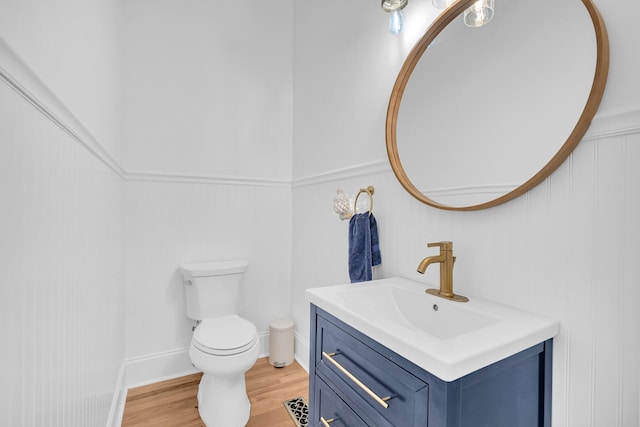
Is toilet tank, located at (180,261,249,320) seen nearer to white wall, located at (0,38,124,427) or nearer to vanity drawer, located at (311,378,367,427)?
white wall, located at (0,38,124,427)

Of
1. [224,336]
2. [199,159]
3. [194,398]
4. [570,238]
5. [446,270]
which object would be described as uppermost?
[199,159]

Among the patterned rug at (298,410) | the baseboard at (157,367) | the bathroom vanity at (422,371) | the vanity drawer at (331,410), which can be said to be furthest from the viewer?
the baseboard at (157,367)

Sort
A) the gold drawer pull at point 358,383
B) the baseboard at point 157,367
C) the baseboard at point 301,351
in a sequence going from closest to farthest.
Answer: the gold drawer pull at point 358,383
the baseboard at point 157,367
the baseboard at point 301,351

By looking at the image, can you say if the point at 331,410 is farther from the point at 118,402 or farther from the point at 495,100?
the point at 118,402

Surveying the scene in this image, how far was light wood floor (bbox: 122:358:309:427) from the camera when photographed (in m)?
1.64

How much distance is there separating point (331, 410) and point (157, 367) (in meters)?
1.53

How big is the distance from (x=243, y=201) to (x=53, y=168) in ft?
5.24

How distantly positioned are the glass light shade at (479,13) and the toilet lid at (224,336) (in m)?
1.67

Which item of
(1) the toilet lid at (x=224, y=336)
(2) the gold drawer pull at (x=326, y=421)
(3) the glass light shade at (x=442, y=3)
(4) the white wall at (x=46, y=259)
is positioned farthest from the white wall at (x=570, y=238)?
(4) the white wall at (x=46, y=259)

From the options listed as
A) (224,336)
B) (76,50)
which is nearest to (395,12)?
(76,50)

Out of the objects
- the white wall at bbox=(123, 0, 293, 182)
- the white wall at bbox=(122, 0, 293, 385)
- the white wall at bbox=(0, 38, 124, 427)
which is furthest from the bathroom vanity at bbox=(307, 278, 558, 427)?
the white wall at bbox=(123, 0, 293, 182)

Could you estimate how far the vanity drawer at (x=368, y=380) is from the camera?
72cm

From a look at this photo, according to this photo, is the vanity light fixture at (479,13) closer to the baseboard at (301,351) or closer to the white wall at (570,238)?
the white wall at (570,238)

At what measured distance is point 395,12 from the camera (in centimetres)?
133
